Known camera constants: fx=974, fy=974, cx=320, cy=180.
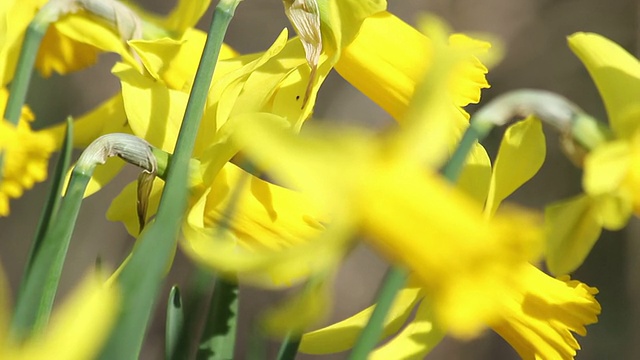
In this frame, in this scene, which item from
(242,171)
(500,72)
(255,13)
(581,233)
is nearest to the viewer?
(581,233)

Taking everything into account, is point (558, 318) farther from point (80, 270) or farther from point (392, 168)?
point (80, 270)

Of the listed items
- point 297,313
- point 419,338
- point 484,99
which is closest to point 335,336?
point 419,338

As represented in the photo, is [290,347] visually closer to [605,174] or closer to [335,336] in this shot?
[335,336]

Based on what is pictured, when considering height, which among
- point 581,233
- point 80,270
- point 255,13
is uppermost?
point 581,233

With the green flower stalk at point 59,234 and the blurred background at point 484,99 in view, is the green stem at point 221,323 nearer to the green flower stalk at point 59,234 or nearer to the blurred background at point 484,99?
the green flower stalk at point 59,234

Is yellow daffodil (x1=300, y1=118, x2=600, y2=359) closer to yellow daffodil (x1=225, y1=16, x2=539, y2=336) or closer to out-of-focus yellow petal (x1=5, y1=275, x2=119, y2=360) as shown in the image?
yellow daffodil (x1=225, y1=16, x2=539, y2=336)

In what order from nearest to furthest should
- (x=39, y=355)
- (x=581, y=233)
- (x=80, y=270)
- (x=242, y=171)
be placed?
(x=39, y=355) → (x=581, y=233) → (x=242, y=171) → (x=80, y=270)

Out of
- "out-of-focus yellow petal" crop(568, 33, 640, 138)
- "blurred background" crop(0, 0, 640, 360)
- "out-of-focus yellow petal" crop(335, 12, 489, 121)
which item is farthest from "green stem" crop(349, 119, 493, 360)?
"blurred background" crop(0, 0, 640, 360)

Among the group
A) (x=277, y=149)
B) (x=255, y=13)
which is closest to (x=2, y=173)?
(x=277, y=149)
